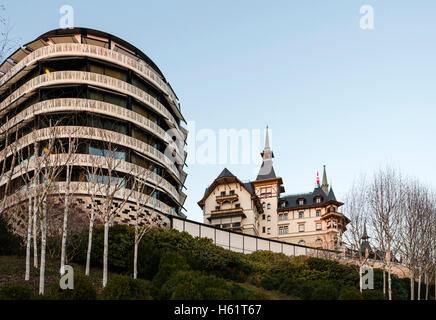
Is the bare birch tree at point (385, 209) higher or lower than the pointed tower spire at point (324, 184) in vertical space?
lower

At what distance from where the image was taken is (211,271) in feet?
112

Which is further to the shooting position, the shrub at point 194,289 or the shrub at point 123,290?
the shrub at point 194,289

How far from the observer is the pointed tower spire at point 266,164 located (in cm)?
9062

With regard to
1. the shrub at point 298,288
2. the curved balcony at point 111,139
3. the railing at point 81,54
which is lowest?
the shrub at point 298,288

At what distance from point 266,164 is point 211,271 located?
6237 cm

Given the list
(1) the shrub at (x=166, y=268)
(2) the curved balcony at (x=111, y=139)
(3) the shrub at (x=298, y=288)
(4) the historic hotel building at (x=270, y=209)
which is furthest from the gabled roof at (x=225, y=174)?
(1) the shrub at (x=166, y=268)

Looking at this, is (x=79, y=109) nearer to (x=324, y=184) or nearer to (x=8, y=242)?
(x=8, y=242)

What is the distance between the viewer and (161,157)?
159 ft

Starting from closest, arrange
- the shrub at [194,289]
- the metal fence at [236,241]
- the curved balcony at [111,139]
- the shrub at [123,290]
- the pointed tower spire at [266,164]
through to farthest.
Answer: the shrub at [123,290], the shrub at [194,289], the curved balcony at [111,139], the metal fence at [236,241], the pointed tower spire at [266,164]

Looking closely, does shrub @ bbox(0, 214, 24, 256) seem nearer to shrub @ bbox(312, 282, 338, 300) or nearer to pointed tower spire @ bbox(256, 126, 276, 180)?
shrub @ bbox(312, 282, 338, 300)

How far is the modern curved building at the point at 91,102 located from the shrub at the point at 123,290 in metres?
21.1

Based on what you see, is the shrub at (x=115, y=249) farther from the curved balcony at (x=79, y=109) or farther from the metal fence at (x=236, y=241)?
the curved balcony at (x=79, y=109)

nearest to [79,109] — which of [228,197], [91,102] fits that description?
[91,102]
